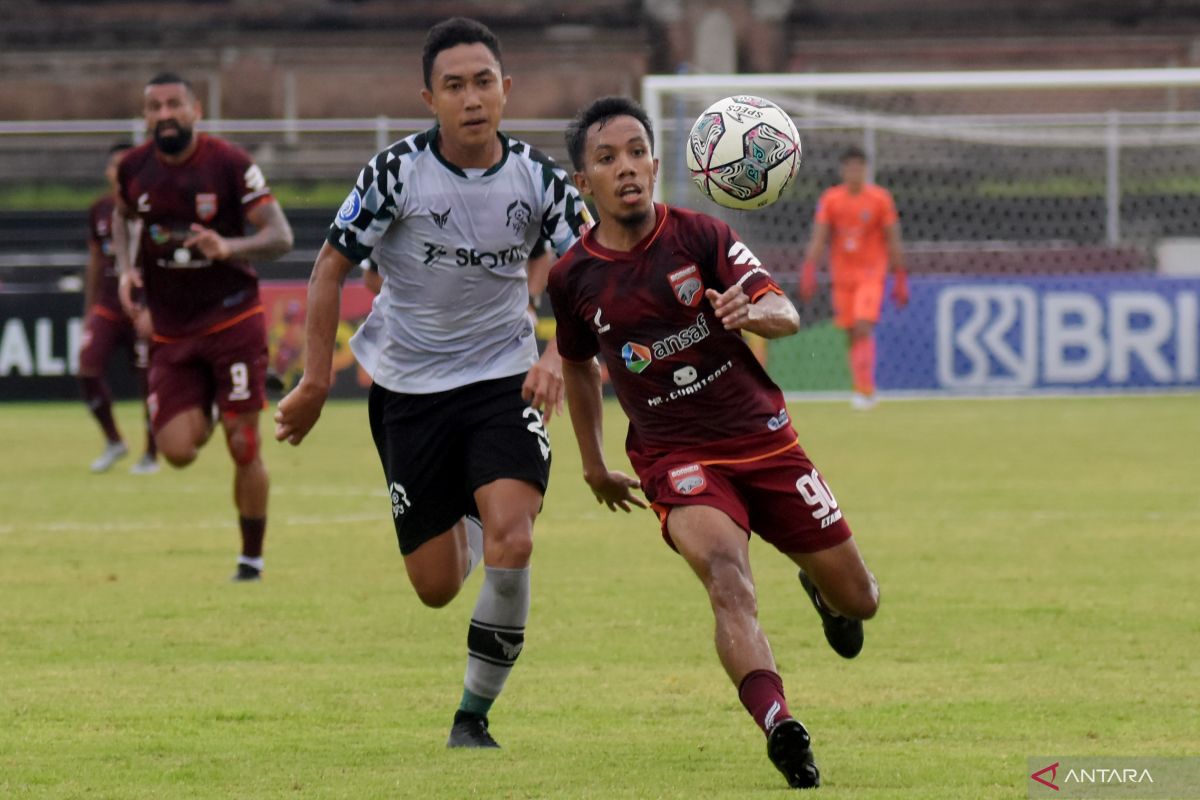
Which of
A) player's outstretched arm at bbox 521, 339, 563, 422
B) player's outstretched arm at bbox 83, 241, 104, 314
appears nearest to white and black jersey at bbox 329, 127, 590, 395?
player's outstretched arm at bbox 521, 339, 563, 422

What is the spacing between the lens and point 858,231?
19.8 meters

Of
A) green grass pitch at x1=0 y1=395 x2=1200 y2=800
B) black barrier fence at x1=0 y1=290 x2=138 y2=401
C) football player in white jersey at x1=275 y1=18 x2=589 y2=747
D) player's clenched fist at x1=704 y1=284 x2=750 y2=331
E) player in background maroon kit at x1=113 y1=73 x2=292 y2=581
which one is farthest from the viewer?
black barrier fence at x1=0 y1=290 x2=138 y2=401

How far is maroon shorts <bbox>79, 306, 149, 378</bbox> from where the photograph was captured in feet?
52.5

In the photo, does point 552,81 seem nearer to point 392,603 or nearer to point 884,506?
point 884,506

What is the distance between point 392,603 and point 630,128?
372cm

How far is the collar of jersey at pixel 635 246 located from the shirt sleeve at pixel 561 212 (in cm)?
46

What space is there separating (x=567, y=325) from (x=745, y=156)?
0.92 metres

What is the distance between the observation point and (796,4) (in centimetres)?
3597

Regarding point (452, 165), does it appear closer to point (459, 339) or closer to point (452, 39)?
point (452, 39)

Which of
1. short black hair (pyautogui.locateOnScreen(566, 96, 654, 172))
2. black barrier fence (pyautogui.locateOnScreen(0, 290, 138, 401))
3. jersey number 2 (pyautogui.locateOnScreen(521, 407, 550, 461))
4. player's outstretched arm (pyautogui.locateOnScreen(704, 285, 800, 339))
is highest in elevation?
short black hair (pyautogui.locateOnScreen(566, 96, 654, 172))

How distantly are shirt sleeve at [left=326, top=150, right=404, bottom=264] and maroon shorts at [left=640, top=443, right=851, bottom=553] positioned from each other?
1.18 m

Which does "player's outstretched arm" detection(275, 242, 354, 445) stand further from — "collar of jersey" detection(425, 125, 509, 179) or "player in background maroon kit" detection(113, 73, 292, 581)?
"player in background maroon kit" detection(113, 73, 292, 581)

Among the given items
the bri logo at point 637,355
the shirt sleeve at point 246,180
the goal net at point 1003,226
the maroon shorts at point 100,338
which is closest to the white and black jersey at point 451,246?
the bri logo at point 637,355

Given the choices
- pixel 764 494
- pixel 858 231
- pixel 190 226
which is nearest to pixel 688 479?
pixel 764 494
